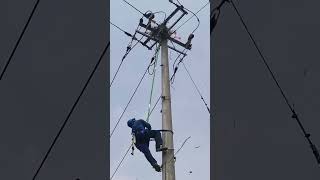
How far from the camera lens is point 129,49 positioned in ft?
37.2

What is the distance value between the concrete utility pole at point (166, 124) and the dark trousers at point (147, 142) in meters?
0.12

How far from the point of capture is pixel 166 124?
385 inches

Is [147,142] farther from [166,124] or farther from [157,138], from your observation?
[166,124]

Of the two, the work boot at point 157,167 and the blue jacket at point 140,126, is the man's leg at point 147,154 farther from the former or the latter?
the blue jacket at point 140,126

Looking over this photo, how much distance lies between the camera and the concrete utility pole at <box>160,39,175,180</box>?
9.45 meters

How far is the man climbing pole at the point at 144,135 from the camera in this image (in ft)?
32.7

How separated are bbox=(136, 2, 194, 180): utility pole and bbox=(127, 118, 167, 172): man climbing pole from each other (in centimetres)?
24

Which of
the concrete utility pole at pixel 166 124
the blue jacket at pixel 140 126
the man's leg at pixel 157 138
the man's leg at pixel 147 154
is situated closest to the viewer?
the concrete utility pole at pixel 166 124

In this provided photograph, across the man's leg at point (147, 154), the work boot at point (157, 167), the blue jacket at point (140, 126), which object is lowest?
the work boot at point (157, 167)

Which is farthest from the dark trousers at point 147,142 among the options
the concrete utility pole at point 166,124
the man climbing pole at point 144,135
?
the concrete utility pole at point 166,124

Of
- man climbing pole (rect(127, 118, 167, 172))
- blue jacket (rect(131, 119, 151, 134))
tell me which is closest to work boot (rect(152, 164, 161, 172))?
man climbing pole (rect(127, 118, 167, 172))
